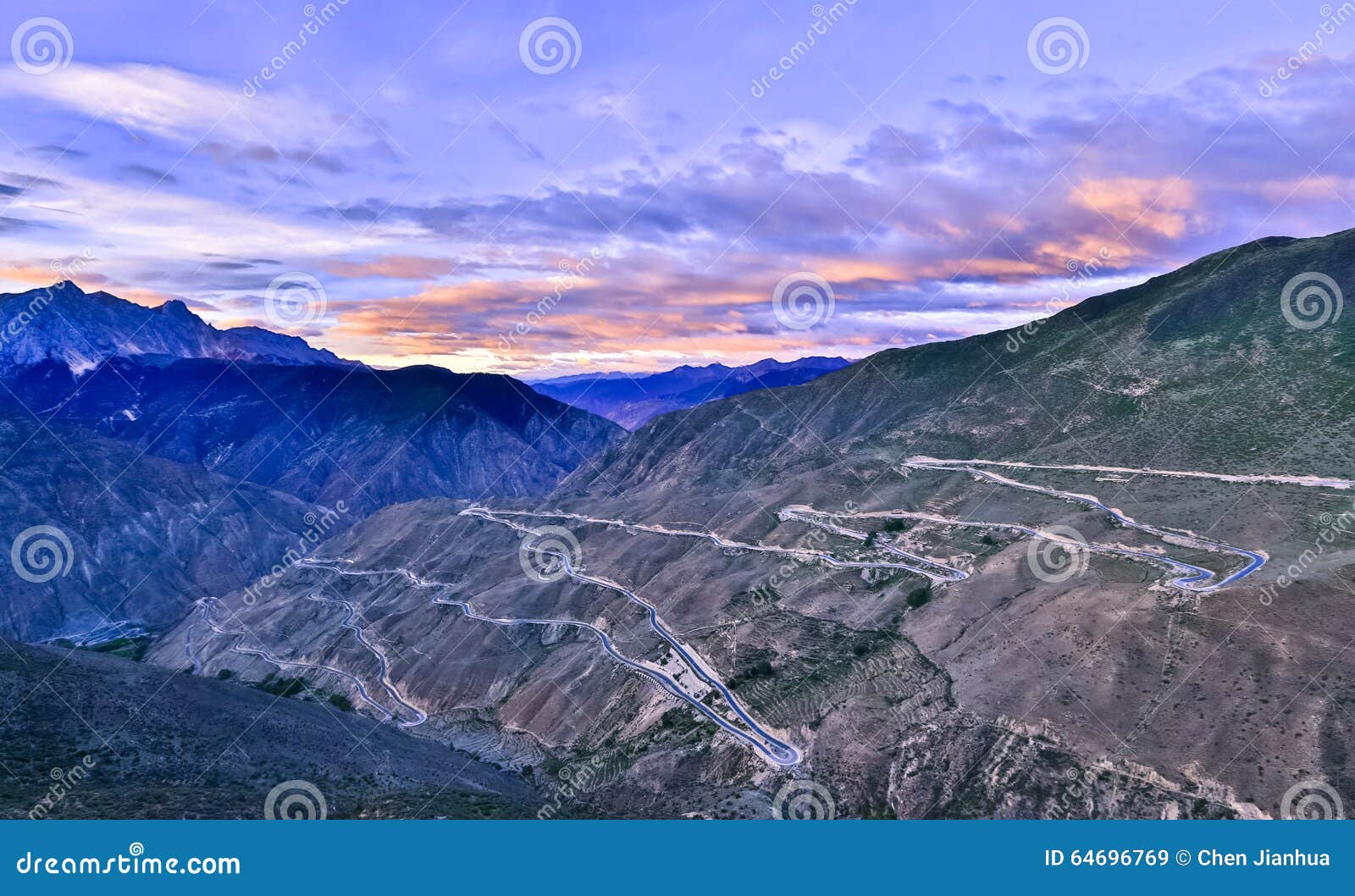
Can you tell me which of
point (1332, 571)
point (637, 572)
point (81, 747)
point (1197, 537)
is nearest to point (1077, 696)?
point (1332, 571)

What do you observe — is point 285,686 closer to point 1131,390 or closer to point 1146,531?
point 1146,531

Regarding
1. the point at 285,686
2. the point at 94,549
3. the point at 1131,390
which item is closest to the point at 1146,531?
the point at 1131,390

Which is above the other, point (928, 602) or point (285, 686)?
point (928, 602)

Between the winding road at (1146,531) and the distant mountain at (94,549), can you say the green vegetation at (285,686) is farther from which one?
the distant mountain at (94,549)

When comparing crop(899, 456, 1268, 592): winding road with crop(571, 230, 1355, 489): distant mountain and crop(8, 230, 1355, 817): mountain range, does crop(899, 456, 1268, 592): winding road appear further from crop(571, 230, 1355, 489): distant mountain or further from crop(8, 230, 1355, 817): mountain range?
crop(571, 230, 1355, 489): distant mountain

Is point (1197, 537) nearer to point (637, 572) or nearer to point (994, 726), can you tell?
point (994, 726)

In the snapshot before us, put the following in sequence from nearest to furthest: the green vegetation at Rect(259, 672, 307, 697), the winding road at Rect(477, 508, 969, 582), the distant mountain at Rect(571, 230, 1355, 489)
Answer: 1. the winding road at Rect(477, 508, 969, 582)
2. the distant mountain at Rect(571, 230, 1355, 489)
3. the green vegetation at Rect(259, 672, 307, 697)

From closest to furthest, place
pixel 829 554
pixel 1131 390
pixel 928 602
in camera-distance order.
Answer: pixel 928 602 → pixel 829 554 → pixel 1131 390

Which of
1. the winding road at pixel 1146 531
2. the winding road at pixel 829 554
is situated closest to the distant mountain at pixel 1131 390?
the winding road at pixel 1146 531

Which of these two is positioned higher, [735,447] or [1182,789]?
[735,447]

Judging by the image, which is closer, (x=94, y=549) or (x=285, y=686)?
(x=285, y=686)

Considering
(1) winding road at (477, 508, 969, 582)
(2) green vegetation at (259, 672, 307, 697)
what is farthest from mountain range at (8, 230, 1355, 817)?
(2) green vegetation at (259, 672, 307, 697)
